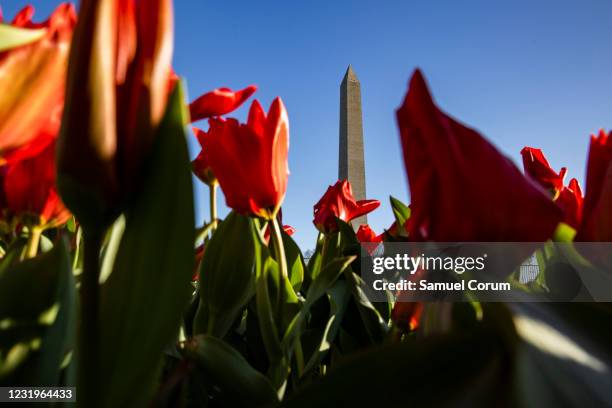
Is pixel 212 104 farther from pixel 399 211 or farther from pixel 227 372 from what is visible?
pixel 399 211

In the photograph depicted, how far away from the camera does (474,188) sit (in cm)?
15

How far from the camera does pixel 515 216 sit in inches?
6.2

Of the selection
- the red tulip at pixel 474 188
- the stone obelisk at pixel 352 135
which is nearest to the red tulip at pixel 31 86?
the red tulip at pixel 474 188

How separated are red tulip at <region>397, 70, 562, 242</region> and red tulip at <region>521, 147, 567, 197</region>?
0.40 metres

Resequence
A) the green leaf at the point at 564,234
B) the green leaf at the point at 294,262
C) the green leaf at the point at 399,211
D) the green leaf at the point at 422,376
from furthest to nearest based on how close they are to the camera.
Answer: the green leaf at the point at 399,211
the green leaf at the point at 294,262
the green leaf at the point at 564,234
the green leaf at the point at 422,376

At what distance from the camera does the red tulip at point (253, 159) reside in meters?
0.37

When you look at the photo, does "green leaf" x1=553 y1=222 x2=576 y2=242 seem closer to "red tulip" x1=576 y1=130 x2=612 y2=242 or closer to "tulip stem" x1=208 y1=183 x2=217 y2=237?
"red tulip" x1=576 y1=130 x2=612 y2=242

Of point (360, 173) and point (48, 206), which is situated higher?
point (360, 173)

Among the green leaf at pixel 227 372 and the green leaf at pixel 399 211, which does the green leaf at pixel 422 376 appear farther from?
the green leaf at pixel 399 211

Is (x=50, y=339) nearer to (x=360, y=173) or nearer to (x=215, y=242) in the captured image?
(x=215, y=242)

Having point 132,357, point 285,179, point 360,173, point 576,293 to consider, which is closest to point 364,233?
point 285,179

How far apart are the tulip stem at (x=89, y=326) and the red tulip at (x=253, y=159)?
0.23 metres

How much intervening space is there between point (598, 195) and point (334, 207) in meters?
0.45

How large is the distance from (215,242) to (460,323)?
201 mm
